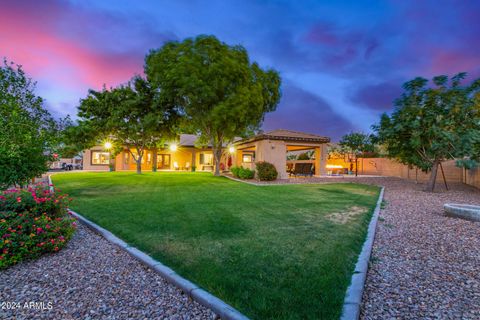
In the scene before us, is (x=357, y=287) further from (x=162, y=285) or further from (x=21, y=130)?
(x=21, y=130)

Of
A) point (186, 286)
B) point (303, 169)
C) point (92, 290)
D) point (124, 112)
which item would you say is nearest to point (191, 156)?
point (124, 112)

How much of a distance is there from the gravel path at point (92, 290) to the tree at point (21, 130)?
16.9 feet

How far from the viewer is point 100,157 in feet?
89.7

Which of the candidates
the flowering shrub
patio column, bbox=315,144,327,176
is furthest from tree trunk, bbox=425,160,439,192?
the flowering shrub

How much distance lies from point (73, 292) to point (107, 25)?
1546cm

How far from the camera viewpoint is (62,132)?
835 cm

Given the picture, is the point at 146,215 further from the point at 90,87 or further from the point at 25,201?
the point at 90,87

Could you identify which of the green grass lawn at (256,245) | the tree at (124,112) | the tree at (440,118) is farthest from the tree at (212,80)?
the green grass lawn at (256,245)

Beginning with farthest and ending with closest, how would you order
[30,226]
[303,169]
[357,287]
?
[303,169] → [30,226] → [357,287]

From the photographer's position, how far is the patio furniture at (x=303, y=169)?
1759cm

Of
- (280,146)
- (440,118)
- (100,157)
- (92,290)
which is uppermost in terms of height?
(440,118)

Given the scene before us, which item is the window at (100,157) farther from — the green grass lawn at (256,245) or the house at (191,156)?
the green grass lawn at (256,245)

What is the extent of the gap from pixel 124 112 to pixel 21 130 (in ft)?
42.0

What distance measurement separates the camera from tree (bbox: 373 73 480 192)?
9414 millimetres
